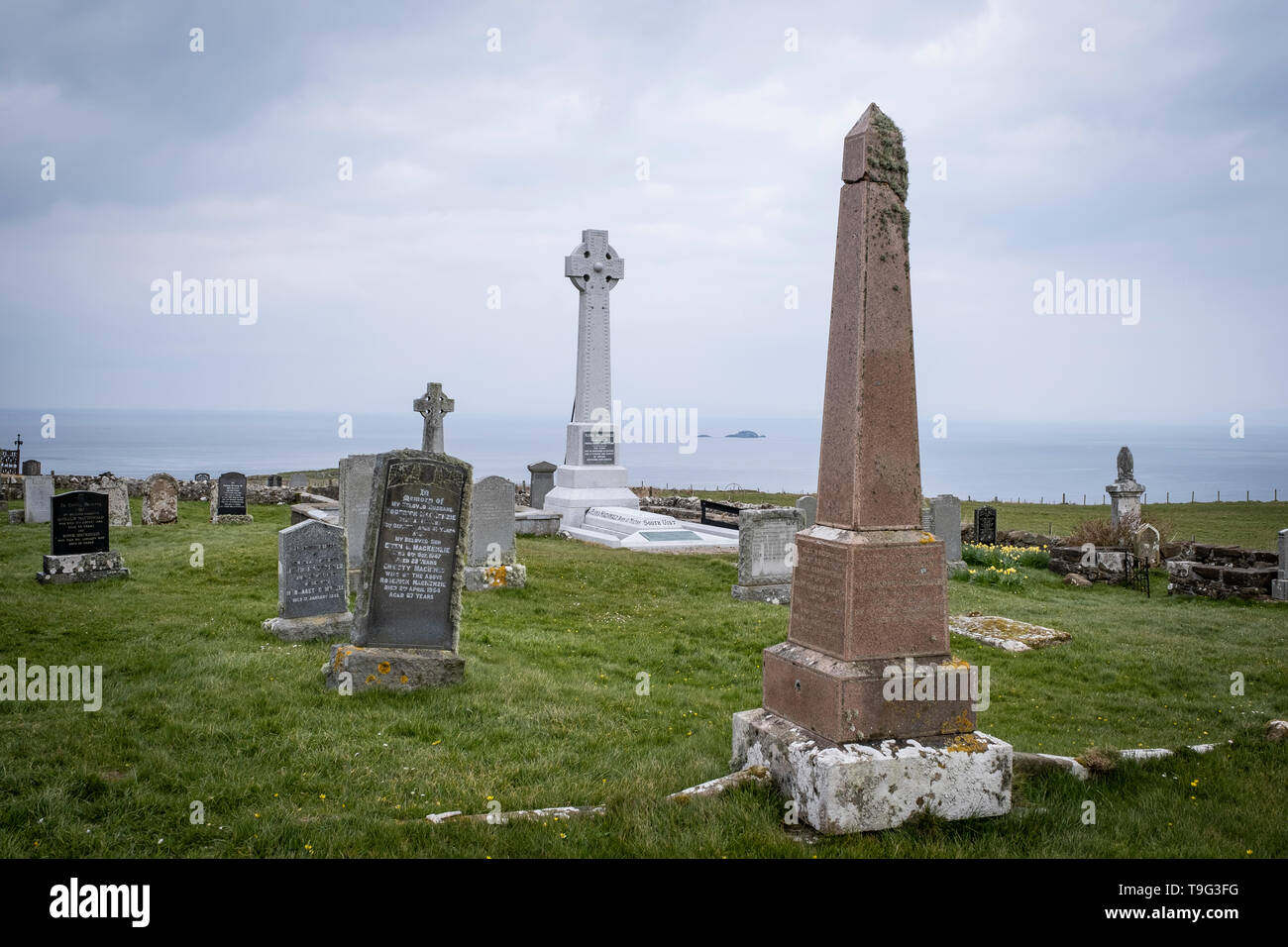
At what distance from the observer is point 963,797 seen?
14.0ft

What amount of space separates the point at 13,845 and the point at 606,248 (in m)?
19.1

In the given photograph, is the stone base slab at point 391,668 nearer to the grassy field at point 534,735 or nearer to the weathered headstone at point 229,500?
the grassy field at point 534,735

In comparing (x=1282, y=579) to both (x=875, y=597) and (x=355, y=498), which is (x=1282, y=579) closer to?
(x=875, y=597)

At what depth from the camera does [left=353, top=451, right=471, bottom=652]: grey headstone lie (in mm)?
7051

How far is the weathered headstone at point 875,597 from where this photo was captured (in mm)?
4238

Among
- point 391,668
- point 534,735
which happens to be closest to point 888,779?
point 534,735

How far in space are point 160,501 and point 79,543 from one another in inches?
306

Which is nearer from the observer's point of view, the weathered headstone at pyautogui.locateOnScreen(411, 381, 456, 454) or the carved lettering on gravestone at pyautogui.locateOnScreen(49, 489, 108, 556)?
the carved lettering on gravestone at pyautogui.locateOnScreen(49, 489, 108, 556)

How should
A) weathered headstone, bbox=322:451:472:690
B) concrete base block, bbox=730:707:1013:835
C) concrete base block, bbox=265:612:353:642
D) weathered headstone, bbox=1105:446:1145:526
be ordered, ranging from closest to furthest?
concrete base block, bbox=730:707:1013:835 → weathered headstone, bbox=322:451:472:690 → concrete base block, bbox=265:612:353:642 → weathered headstone, bbox=1105:446:1145:526

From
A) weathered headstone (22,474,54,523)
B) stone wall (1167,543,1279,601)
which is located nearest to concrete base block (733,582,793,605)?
stone wall (1167,543,1279,601)

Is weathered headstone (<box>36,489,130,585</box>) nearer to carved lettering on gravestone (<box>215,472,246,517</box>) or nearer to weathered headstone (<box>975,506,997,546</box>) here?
carved lettering on gravestone (<box>215,472,246,517</box>)

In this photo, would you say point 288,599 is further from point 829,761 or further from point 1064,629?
point 1064,629

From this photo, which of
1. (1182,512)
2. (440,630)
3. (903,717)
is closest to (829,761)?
(903,717)

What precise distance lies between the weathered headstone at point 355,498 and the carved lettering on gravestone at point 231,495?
8.80 metres
